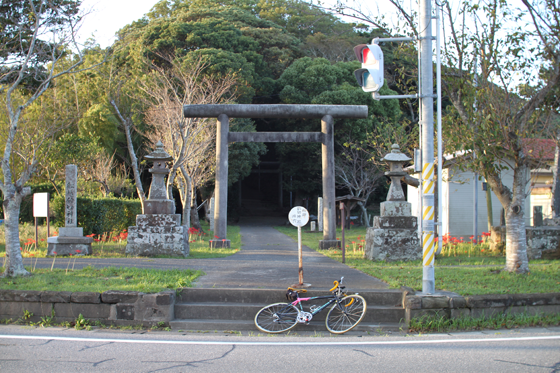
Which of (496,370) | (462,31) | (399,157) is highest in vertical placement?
(462,31)

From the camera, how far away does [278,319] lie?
6.23 m

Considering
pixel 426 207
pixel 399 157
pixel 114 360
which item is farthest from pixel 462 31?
pixel 114 360

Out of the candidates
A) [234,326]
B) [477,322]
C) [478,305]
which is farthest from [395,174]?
[234,326]

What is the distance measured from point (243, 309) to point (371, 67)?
4.35 m

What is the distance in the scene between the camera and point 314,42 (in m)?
35.9

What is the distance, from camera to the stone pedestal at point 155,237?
11359mm

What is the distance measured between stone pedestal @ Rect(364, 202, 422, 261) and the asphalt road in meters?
4.83

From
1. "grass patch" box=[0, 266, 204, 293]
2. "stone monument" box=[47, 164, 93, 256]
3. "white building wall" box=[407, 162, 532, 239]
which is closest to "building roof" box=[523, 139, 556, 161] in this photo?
"white building wall" box=[407, 162, 532, 239]

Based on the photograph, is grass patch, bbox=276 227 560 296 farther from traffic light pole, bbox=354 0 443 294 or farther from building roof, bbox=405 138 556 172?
building roof, bbox=405 138 556 172

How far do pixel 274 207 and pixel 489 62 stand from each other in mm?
31502

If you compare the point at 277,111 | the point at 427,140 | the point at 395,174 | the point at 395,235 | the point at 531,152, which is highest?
the point at 277,111

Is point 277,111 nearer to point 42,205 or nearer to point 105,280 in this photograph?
point 42,205

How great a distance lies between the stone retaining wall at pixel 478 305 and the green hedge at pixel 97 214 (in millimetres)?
11861

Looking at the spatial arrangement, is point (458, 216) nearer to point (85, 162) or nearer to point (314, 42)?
point (85, 162)
